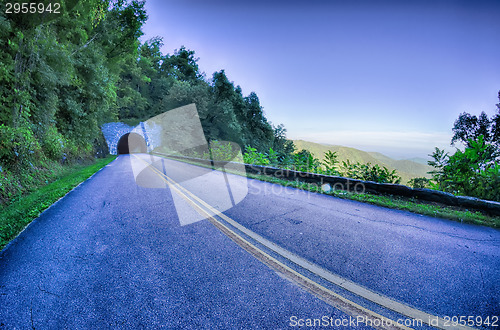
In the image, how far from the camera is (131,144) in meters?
35.0

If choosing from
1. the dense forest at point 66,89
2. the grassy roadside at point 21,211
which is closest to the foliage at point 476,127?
the dense forest at point 66,89

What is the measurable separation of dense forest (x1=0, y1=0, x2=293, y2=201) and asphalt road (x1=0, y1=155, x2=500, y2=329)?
486 cm

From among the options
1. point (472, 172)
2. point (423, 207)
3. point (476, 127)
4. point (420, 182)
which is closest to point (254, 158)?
point (420, 182)

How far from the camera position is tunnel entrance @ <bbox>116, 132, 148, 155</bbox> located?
105 feet

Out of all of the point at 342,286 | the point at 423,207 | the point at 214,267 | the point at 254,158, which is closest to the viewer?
the point at 342,286

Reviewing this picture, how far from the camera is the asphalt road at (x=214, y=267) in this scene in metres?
1.70

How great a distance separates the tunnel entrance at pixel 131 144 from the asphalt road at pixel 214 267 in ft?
108

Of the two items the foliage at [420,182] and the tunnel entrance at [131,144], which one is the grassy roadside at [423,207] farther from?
the tunnel entrance at [131,144]

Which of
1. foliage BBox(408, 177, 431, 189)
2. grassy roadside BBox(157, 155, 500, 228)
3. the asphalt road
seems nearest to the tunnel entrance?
the asphalt road

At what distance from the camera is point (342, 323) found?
161 centimetres

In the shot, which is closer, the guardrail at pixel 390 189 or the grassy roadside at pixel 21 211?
the grassy roadside at pixel 21 211

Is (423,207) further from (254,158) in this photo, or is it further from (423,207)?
(254,158)

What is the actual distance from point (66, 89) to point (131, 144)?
81.6ft

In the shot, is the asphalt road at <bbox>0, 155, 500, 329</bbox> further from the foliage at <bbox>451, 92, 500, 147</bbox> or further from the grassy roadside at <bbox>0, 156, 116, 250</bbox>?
the foliage at <bbox>451, 92, 500, 147</bbox>
